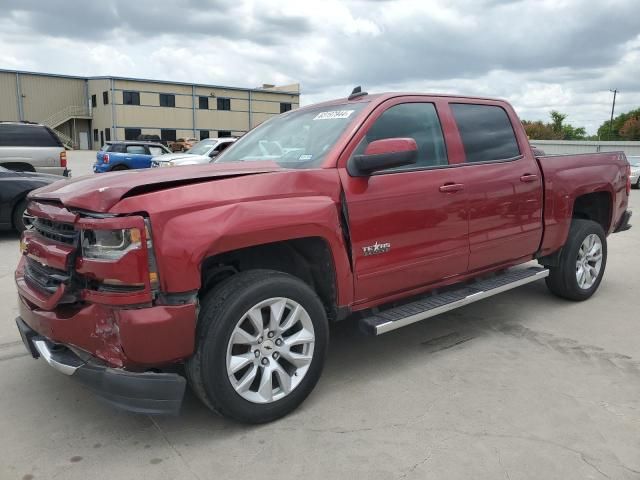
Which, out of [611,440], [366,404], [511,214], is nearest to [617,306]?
[511,214]

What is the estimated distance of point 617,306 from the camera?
17.7 ft

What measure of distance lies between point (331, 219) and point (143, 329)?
4.04 ft

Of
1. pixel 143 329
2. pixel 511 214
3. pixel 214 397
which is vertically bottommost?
pixel 214 397

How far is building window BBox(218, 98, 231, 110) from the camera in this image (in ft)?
192

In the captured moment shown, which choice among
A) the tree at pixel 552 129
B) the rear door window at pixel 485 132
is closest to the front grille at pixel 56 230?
the rear door window at pixel 485 132

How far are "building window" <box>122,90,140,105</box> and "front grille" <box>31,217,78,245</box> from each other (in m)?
53.6

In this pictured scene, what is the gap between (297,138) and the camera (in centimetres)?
397

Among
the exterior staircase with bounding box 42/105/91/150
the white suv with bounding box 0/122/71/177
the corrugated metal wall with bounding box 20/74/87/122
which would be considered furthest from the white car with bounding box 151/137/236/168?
the corrugated metal wall with bounding box 20/74/87/122

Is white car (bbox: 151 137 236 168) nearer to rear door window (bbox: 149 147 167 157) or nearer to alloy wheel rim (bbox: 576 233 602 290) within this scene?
rear door window (bbox: 149 147 167 157)

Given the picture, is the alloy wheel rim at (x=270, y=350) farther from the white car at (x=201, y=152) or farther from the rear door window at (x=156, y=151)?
the rear door window at (x=156, y=151)

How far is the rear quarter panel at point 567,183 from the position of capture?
15.9 ft

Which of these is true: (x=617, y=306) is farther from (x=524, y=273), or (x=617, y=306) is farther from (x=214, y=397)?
(x=214, y=397)

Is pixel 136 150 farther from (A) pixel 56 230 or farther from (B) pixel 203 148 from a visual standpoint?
(A) pixel 56 230

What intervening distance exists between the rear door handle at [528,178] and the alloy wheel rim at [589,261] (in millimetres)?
1089
